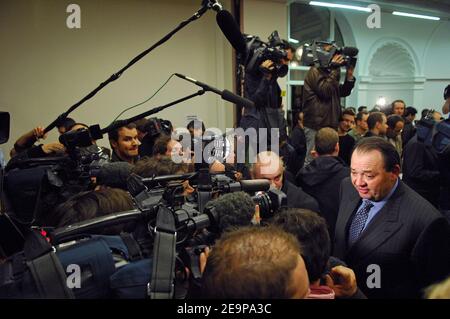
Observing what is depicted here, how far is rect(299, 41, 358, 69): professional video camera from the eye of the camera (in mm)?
2781

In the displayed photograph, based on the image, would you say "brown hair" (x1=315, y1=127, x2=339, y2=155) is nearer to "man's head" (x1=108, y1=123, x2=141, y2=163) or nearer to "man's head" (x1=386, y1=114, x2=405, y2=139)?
"man's head" (x1=108, y1=123, x2=141, y2=163)

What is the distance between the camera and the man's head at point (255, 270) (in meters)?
0.59

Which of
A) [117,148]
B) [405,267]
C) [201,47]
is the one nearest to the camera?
[405,267]

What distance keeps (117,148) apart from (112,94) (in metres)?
2.16

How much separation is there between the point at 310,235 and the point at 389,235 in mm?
384

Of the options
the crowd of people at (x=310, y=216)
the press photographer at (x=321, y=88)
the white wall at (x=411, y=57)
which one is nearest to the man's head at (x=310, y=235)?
the crowd of people at (x=310, y=216)

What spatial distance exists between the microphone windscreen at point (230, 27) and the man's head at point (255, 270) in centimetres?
74

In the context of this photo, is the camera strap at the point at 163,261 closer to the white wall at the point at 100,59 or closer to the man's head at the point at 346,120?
the man's head at the point at 346,120

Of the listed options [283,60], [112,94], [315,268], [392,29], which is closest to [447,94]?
[283,60]

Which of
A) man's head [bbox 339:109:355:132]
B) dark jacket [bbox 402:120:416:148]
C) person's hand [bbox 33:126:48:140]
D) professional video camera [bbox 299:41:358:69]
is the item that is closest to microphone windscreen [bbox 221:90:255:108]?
person's hand [bbox 33:126:48:140]

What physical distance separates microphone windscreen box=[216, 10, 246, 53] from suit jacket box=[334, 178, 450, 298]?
2.46 feet

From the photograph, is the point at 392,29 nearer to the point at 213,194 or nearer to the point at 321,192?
the point at 321,192

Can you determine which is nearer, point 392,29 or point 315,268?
point 315,268

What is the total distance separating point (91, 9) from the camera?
3812 mm
